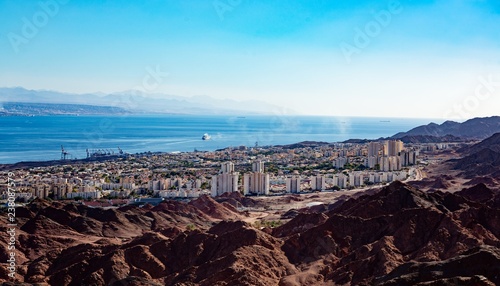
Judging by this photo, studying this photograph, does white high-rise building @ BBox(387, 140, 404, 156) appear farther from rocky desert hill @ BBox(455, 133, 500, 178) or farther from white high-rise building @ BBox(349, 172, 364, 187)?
white high-rise building @ BBox(349, 172, 364, 187)

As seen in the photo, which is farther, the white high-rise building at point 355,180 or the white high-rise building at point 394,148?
the white high-rise building at point 394,148

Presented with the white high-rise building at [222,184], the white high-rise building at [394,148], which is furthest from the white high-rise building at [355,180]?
the white high-rise building at [394,148]

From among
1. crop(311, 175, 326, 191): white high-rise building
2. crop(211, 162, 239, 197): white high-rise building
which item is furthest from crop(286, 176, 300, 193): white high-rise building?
crop(211, 162, 239, 197): white high-rise building

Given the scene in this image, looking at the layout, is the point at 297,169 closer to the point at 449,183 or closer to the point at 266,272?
the point at 449,183

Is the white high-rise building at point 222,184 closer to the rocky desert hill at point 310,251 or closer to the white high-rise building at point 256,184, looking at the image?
the white high-rise building at point 256,184

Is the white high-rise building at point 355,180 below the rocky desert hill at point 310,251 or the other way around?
below

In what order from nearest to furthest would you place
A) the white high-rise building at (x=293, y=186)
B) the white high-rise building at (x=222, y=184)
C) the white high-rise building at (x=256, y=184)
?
the white high-rise building at (x=222, y=184)
the white high-rise building at (x=256, y=184)
the white high-rise building at (x=293, y=186)

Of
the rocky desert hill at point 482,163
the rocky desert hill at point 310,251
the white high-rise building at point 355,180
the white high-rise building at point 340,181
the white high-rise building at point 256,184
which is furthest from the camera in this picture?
the rocky desert hill at point 482,163

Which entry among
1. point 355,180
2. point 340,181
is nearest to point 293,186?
point 340,181
